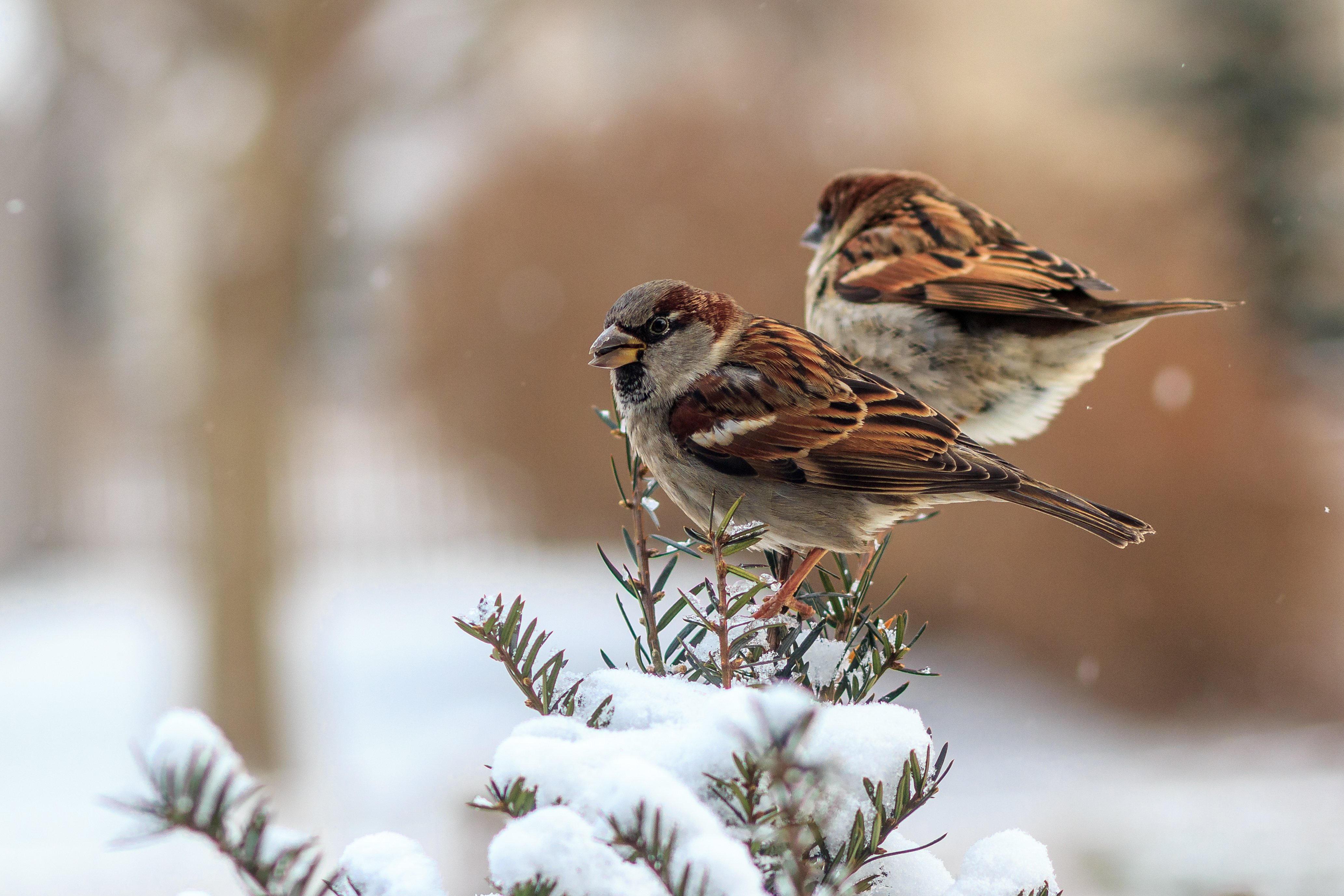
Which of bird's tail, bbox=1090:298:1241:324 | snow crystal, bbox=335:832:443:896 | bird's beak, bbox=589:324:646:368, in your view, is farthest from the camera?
bird's tail, bbox=1090:298:1241:324

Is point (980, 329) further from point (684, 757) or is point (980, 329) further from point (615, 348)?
point (684, 757)

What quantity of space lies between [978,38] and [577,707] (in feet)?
32.6

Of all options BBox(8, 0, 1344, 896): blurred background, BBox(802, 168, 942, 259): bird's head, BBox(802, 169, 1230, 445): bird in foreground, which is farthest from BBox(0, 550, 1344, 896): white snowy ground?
BBox(802, 168, 942, 259): bird's head

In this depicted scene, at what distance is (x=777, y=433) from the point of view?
1.47m

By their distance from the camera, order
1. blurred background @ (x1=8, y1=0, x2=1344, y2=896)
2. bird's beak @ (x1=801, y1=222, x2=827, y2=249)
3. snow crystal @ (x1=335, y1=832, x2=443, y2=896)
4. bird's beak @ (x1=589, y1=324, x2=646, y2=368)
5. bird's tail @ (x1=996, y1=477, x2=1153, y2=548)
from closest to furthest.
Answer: snow crystal @ (x1=335, y1=832, x2=443, y2=896), bird's tail @ (x1=996, y1=477, x2=1153, y2=548), bird's beak @ (x1=589, y1=324, x2=646, y2=368), bird's beak @ (x1=801, y1=222, x2=827, y2=249), blurred background @ (x1=8, y1=0, x2=1344, y2=896)

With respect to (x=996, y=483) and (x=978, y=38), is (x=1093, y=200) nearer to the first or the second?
(x=978, y=38)

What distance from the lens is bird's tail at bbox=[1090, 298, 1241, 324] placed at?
1.66m

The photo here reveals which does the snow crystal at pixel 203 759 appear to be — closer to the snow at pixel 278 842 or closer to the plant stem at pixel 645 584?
the snow at pixel 278 842

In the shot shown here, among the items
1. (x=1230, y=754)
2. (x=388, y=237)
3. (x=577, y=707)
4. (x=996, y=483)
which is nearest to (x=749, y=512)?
(x=996, y=483)

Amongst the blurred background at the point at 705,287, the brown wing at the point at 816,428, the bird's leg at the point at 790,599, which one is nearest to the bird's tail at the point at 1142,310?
the brown wing at the point at 816,428

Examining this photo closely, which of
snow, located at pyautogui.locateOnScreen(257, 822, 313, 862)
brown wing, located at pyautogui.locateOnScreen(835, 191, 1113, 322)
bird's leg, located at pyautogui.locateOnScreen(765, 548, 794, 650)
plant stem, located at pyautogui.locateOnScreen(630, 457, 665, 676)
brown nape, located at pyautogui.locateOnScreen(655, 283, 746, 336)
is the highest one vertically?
brown wing, located at pyautogui.locateOnScreen(835, 191, 1113, 322)

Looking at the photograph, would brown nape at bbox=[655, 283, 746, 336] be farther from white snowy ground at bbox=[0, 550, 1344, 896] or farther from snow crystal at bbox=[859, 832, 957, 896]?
white snowy ground at bbox=[0, 550, 1344, 896]

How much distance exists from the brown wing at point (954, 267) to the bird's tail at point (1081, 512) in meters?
0.60

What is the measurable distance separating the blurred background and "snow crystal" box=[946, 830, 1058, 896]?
12.6ft
